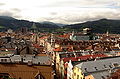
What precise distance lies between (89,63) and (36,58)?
21.5m

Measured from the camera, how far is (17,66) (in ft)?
215

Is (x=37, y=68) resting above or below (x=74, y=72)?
above

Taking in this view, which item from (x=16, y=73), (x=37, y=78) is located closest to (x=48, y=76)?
(x=37, y=78)

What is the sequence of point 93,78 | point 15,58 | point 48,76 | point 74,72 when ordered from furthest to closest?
point 15,58 < point 74,72 < point 48,76 < point 93,78

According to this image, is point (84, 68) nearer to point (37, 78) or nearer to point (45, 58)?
point (37, 78)

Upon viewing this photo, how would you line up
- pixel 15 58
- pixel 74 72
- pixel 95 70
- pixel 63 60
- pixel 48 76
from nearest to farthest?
pixel 48 76, pixel 95 70, pixel 74 72, pixel 15 58, pixel 63 60

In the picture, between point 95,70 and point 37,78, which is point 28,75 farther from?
point 95,70

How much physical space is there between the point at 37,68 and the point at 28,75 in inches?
125

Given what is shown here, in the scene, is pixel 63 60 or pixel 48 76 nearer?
pixel 48 76

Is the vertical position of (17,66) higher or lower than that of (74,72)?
higher

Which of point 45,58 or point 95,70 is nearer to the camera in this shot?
point 95,70

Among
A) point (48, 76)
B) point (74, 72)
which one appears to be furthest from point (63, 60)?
point (48, 76)

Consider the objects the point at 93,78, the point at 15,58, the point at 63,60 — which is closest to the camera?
the point at 93,78

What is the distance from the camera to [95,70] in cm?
6962
